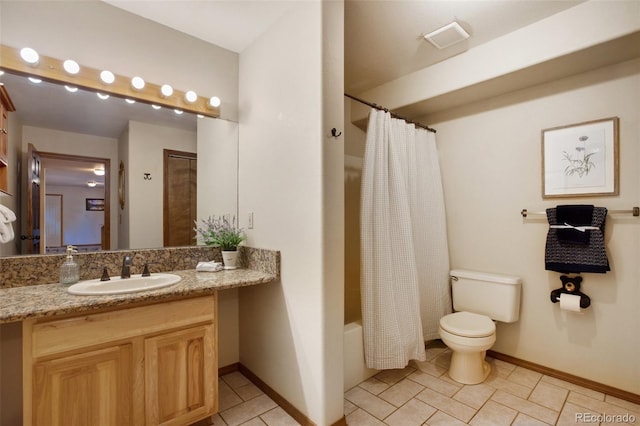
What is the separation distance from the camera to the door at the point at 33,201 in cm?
158

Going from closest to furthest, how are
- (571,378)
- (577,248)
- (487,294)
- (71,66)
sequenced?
(71,66) → (577,248) → (571,378) → (487,294)

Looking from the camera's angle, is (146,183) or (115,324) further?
(146,183)

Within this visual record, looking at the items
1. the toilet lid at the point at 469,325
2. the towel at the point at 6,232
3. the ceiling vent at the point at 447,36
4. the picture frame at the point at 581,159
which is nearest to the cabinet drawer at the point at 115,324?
the towel at the point at 6,232

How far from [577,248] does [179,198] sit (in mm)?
2715

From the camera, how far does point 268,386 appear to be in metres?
1.97

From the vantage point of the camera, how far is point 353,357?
2.09 metres

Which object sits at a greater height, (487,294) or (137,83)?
(137,83)

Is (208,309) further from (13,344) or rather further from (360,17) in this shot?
(360,17)

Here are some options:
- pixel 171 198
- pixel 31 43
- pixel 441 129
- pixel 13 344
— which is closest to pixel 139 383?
pixel 13 344

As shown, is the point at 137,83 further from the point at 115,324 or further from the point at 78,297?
the point at 115,324

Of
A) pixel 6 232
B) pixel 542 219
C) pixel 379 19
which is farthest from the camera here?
pixel 542 219

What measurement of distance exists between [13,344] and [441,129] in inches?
129

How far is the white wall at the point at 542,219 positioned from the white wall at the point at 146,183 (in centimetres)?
235

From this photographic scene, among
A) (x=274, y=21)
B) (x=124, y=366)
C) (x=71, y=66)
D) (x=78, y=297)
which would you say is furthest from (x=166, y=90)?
(x=124, y=366)
